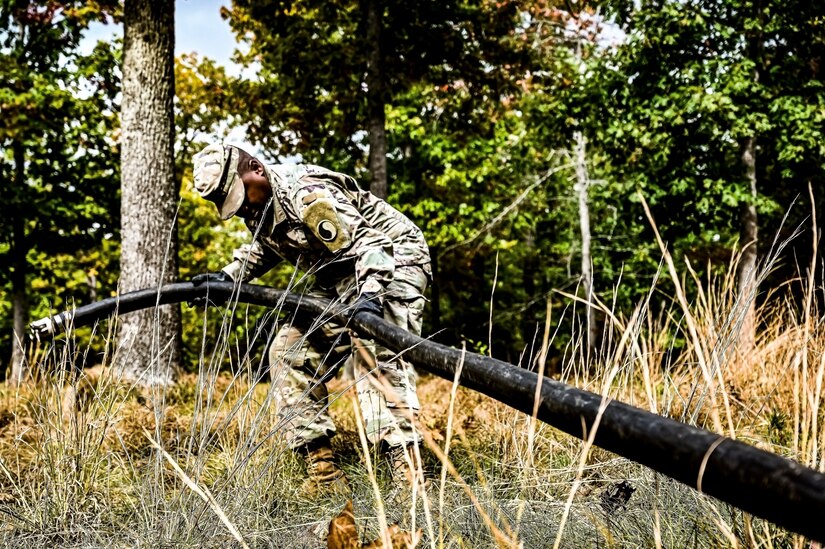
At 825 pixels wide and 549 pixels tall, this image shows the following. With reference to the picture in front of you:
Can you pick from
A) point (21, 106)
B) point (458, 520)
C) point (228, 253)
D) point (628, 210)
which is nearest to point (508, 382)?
point (458, 520)

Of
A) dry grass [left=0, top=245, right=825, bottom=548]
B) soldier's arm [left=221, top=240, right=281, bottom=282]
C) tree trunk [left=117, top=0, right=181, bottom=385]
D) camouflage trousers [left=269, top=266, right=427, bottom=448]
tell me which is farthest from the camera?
tree trunk [left=117, top=0, right=181, bottom=385]

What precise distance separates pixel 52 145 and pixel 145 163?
9004 millimetres

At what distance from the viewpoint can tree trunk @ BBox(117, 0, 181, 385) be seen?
18.4 ft

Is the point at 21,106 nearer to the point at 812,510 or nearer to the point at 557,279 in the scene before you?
the point at 812,510

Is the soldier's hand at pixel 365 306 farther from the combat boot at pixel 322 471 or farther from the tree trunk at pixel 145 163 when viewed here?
the tree trunk at pixel 145 163

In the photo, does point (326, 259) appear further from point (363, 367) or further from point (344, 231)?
point (363, 367)

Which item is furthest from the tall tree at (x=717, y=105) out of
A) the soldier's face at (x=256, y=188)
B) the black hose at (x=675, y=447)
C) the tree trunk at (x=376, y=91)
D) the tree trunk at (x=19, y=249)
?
the tree trunk at (x=19, y=249)

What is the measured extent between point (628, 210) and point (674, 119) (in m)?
2.03

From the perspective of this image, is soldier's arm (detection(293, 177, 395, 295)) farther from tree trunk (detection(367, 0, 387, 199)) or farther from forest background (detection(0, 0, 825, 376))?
tree trunk (detection(367, 0, 387, 199))

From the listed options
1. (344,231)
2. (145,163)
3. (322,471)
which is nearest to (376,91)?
(145,163)

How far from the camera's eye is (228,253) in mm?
20297

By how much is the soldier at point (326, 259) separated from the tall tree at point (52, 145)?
11004 millimetres

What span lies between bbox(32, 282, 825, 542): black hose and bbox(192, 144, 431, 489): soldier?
1265 millimetres

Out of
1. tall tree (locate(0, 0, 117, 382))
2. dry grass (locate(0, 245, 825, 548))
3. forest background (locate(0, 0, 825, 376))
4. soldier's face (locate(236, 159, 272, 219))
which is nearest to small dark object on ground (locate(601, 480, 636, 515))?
dry grass (locate(0, 245, 825, 548))
